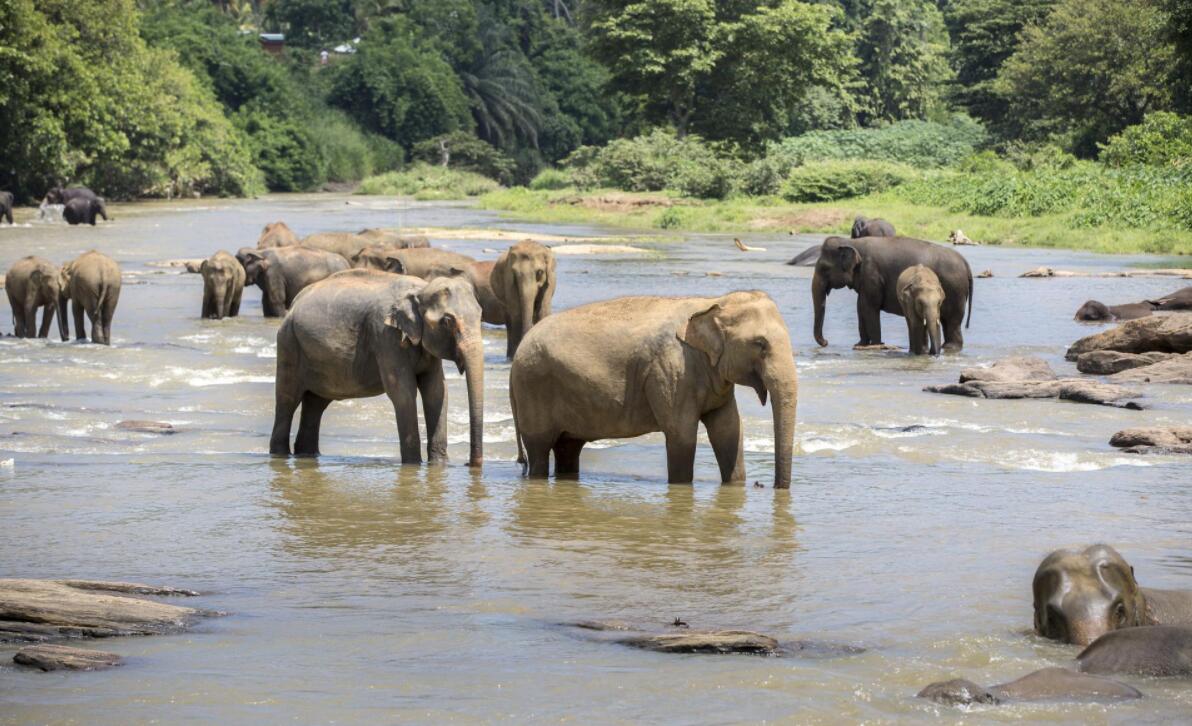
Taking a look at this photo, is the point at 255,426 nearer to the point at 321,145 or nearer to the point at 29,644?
the point at 29,644

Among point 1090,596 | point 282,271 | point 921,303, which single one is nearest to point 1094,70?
point 282,271

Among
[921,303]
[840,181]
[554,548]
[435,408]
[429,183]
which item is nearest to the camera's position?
[554,548]

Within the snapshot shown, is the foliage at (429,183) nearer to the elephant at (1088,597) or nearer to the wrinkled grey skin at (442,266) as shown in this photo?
the wrinkled grey skin at (442,266)

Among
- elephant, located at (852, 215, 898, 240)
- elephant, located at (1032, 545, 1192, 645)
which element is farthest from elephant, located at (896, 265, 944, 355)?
elephant, located at (1032, 545, 1192, 645)

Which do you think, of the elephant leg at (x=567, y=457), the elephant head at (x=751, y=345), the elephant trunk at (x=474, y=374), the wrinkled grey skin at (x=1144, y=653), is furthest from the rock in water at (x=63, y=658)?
the elephant leg at (x=567, y=457)

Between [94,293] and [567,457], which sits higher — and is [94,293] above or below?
above

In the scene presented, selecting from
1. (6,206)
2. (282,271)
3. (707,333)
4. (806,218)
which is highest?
(6,206)

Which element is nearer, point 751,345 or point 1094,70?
point 751,345

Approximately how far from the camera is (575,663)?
20.3 feet

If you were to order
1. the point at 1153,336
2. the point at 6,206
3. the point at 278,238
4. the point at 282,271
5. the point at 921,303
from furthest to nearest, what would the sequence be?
the point at 6,206
the point at 278,238
the point at 282,271
the point at 921,303
the point at 1153,336

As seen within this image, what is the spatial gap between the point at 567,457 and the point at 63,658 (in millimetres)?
5066

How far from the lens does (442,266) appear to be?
20.0 meters

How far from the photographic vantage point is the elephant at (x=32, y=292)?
19.8 metres

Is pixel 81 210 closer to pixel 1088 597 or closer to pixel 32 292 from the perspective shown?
pixel 32 292
